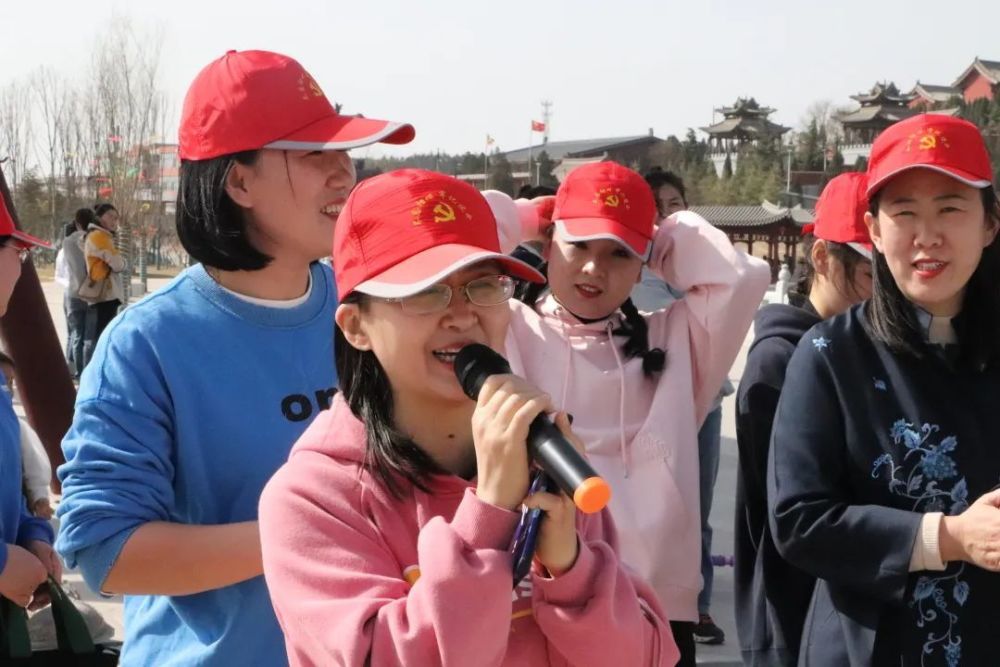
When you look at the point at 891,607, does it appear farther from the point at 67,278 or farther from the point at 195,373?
the point at 67,278

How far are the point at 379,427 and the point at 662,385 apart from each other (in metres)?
1.44

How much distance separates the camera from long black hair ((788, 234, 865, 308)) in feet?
9.37

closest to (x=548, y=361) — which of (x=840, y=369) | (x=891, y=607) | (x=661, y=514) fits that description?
(x=661, y=514)

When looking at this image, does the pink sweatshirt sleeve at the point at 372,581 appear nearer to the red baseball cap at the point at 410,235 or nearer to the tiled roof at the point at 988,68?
the red baseball cap at the point at 410,235

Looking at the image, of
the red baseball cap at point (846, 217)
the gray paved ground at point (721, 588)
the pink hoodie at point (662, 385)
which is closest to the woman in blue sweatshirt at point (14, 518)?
the pink hoodie at point (662, 385)

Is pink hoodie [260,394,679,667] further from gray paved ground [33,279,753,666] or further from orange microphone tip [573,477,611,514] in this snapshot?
gray paved ground [33,279,753,666]

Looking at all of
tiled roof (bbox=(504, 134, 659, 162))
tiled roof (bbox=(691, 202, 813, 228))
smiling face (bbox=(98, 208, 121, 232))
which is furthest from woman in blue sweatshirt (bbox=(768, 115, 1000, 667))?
tiled roof (bbox=(504, 134, 659, 162))

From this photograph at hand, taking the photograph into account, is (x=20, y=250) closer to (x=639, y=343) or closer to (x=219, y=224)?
(x=219, y=224)

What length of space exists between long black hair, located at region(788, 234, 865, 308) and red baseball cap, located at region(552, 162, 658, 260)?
468 millimetres

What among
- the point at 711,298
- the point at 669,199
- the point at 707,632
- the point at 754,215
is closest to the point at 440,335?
the point at 711,298

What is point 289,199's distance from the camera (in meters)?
1.78

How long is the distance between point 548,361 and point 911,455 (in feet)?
3.32

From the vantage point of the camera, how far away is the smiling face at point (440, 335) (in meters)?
1.33

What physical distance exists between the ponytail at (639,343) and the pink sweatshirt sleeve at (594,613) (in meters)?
1.45
